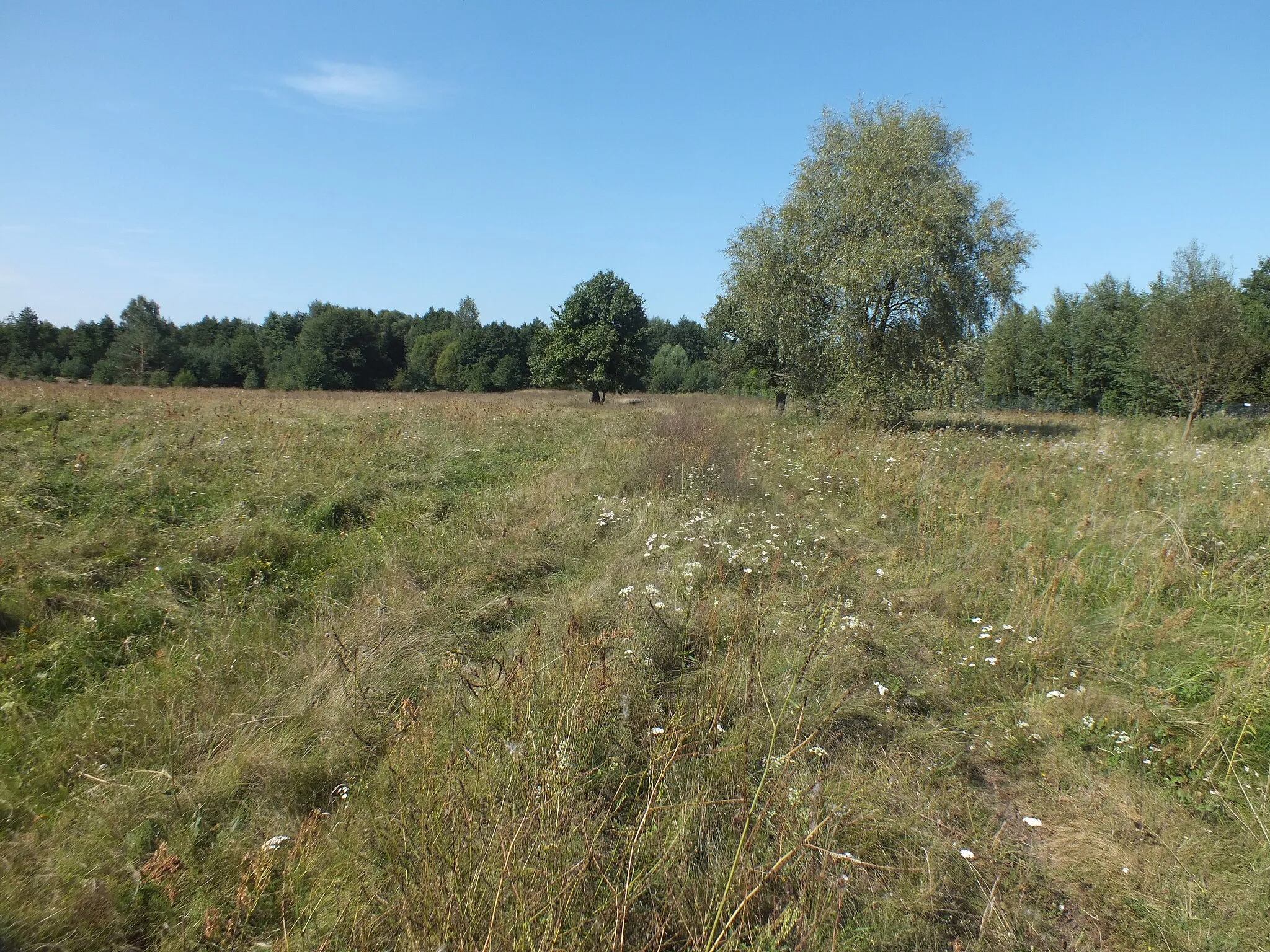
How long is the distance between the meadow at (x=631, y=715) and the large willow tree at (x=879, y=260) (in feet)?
25.9

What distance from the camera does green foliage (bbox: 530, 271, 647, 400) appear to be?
3516cm

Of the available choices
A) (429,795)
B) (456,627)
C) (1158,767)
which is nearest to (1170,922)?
(1158,767)

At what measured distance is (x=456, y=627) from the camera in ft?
15.6

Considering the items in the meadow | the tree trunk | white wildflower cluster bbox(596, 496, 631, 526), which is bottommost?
the meadow

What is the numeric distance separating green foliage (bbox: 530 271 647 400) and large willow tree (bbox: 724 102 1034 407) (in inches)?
758

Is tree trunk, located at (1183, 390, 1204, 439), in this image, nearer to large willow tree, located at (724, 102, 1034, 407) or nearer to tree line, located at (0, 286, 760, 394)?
large willow tree, located at (724, 102, 1034, 407)

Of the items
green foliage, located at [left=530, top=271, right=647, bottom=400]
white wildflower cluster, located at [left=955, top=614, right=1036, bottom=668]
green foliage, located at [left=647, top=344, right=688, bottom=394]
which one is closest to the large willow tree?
white wildflower cluster, located at [left=955, top=614, right=1036, bottom=668]

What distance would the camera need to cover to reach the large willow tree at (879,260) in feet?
47.6

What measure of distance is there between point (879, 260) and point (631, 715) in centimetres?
1365

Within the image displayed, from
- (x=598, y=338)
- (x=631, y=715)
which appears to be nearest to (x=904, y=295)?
(x=631, y=715)

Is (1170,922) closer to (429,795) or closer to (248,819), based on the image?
(429,795)

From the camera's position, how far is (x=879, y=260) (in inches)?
557

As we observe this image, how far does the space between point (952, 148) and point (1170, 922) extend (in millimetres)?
17895

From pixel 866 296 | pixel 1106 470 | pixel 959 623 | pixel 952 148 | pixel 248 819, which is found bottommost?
pixel 248 819
